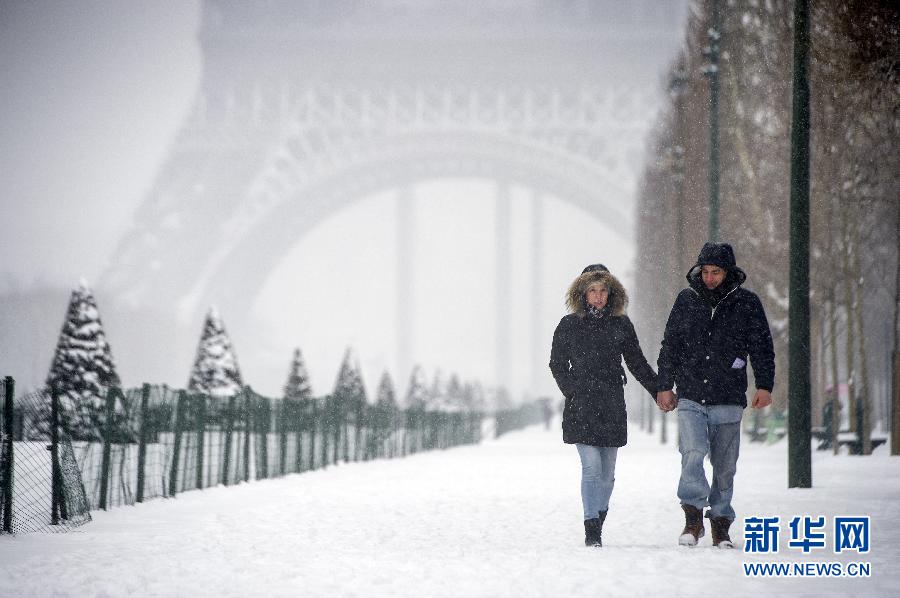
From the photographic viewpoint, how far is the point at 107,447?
11.4 metres

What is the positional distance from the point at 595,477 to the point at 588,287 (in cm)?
115

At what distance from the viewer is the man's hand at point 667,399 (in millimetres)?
7875

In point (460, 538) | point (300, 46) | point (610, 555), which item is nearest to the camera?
point (610, 555)

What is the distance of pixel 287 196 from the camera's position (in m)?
85.6

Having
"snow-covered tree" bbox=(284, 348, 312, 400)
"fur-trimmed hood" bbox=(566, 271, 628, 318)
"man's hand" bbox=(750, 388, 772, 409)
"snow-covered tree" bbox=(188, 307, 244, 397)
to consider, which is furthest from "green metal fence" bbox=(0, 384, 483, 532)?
"snow-covered tree" bbox=(284, 348, 312, 400)

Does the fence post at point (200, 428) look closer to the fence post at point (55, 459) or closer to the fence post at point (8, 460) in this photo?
the fence post at point (55, 459)

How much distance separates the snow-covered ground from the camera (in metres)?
6.67


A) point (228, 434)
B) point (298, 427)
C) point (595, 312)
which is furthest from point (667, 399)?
point (298, 427)

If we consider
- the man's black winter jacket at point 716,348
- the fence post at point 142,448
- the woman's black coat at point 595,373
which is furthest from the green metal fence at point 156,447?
the man's black winter jacket at point 716,348

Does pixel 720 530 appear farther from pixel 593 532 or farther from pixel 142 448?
pixel 142 448

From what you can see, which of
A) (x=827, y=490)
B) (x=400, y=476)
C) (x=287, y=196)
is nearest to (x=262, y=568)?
(x=827, y=490)

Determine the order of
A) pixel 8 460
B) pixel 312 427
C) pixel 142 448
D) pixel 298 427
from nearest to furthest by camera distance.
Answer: pixel 8 460, pixel 142 448, pixel 298 427, pixel 312 427

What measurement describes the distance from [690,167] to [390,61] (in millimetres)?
81830

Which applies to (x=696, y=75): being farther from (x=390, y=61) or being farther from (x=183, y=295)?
(x=390, y=61)
